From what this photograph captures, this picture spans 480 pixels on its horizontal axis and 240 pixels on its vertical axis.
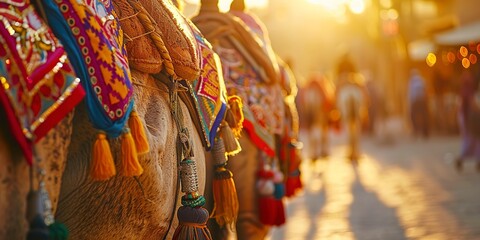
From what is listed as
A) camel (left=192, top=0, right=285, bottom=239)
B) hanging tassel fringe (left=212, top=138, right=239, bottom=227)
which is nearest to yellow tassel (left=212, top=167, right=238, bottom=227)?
hanging tassel fringe (left=212, top=138, right=239, bottom=227)

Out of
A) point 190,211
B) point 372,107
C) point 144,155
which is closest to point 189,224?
point 190,211

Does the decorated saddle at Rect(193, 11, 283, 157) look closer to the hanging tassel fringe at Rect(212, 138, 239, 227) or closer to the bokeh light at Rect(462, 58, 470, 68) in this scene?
the hanging tassel fringe at Rect(212, 138, 239, 227)

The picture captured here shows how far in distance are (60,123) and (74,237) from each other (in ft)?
1.76

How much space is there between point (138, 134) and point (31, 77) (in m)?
0.62

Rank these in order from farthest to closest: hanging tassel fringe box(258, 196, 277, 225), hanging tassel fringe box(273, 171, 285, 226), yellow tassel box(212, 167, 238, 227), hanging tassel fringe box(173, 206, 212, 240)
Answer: hanging tassel fringe box(273, 171, 285, 226) → hanging tassel fringe box(258, 196, 277, 225) → yellow tassel box(212, 167, 238, 227) → hanging tassel fringe box(173, 206, 212, 240)

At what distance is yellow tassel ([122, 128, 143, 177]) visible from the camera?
123 inches

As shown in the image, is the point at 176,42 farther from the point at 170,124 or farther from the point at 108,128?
the point at 108,128

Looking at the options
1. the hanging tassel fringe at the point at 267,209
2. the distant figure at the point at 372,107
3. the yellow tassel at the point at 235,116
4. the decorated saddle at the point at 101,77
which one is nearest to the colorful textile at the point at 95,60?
the decorated saddle at the point at 101,77

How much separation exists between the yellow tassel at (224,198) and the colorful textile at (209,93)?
0.19 metres

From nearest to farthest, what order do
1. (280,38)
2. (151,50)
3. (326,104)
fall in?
(151,50) < (326,104) < (280,38)

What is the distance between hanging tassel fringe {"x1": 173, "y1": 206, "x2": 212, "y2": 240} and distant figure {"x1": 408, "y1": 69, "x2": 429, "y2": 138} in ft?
73.9

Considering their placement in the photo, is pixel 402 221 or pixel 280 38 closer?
pixel 402 221

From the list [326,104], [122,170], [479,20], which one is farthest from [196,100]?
[479,20]

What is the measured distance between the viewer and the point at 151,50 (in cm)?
367
